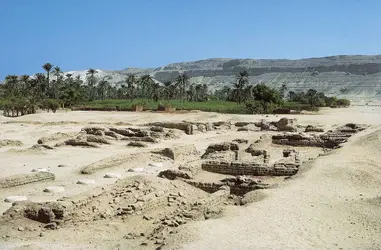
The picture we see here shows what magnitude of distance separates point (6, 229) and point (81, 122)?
133ft

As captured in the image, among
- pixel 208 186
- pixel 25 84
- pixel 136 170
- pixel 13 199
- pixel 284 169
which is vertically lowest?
pixel 136 170

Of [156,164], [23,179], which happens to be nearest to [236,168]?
[156,164]

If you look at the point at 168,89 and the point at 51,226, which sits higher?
the point at 168,89

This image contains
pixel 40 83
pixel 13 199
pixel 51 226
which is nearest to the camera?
pixel 51 226

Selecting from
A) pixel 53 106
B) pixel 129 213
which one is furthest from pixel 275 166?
pixel 53 106

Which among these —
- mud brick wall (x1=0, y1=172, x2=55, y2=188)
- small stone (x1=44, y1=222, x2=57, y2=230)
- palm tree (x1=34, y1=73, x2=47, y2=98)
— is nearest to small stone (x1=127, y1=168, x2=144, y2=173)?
mud brick wall (x1=0, y1=172, x2=55, y2=188)

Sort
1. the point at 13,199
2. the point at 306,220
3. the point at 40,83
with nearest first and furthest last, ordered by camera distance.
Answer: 1. the point at 306,220
2. the point at 13,199
3. the point at 40,83

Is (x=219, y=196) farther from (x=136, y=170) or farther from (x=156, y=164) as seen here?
(x=156, y=164)

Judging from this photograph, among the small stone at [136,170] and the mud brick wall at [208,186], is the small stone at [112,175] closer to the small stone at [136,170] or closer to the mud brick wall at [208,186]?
the small stone at [136,170]

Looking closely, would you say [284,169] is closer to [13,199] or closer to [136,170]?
[136,170]

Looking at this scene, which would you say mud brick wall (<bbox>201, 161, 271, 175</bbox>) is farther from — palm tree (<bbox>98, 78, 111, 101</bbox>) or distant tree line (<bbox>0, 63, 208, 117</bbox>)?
palm tree (<bbox>98, 78, 111, 101</bbox>)

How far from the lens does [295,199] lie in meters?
11.4

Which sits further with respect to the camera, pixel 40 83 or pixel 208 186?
pixel 40 83

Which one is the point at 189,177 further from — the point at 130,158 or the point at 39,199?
the point at 130,158
